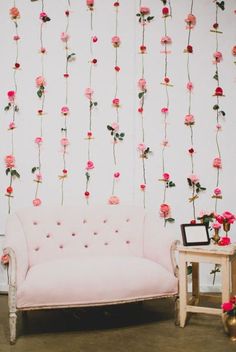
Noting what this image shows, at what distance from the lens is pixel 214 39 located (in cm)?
402

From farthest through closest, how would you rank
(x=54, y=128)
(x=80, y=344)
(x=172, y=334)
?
1. (x=54, y=128)
2. (x=172, y=334)
3. (x=80, y=344)

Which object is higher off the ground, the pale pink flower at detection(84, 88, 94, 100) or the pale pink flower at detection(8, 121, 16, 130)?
the pale pink flower at detection(84, 88, 94, 100)

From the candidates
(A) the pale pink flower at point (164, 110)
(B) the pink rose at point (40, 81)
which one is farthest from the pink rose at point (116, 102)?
(B) the pink rose at point (40, 81)

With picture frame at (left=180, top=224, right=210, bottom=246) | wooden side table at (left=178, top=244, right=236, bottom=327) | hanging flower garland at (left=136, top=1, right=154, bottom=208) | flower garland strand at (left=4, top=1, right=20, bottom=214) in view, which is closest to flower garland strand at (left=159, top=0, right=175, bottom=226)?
hanging flower garland at (left=136, top=1, right=154, bottom=208)

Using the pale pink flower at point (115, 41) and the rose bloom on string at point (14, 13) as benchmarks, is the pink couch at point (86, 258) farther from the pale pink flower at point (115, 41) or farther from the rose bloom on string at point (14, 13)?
the rose bloom on string at point (14, 13)

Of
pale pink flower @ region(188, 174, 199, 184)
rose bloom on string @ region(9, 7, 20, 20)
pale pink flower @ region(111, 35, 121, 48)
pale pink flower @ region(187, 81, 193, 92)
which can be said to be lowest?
pale pink flower @ region(188, 174, 199, 184)

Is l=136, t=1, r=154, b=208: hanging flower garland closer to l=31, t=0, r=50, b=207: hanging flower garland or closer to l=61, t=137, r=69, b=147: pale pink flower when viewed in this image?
l=61, t=137, r=69, b=147: pale pink flower

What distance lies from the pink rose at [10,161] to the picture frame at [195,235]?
5.63ft

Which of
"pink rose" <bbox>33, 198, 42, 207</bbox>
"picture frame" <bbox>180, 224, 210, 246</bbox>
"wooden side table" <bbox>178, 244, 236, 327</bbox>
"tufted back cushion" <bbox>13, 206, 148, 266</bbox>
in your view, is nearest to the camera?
"wooden side table" <bbox>178, 244, 236, 327</bbox>

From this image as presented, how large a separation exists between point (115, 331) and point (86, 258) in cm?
57

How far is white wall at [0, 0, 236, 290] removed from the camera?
3947 mm

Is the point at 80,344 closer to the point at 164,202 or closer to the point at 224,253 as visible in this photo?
the point at 224,253

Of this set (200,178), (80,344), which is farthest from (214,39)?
(80,344)

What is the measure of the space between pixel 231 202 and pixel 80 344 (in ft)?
6.64
